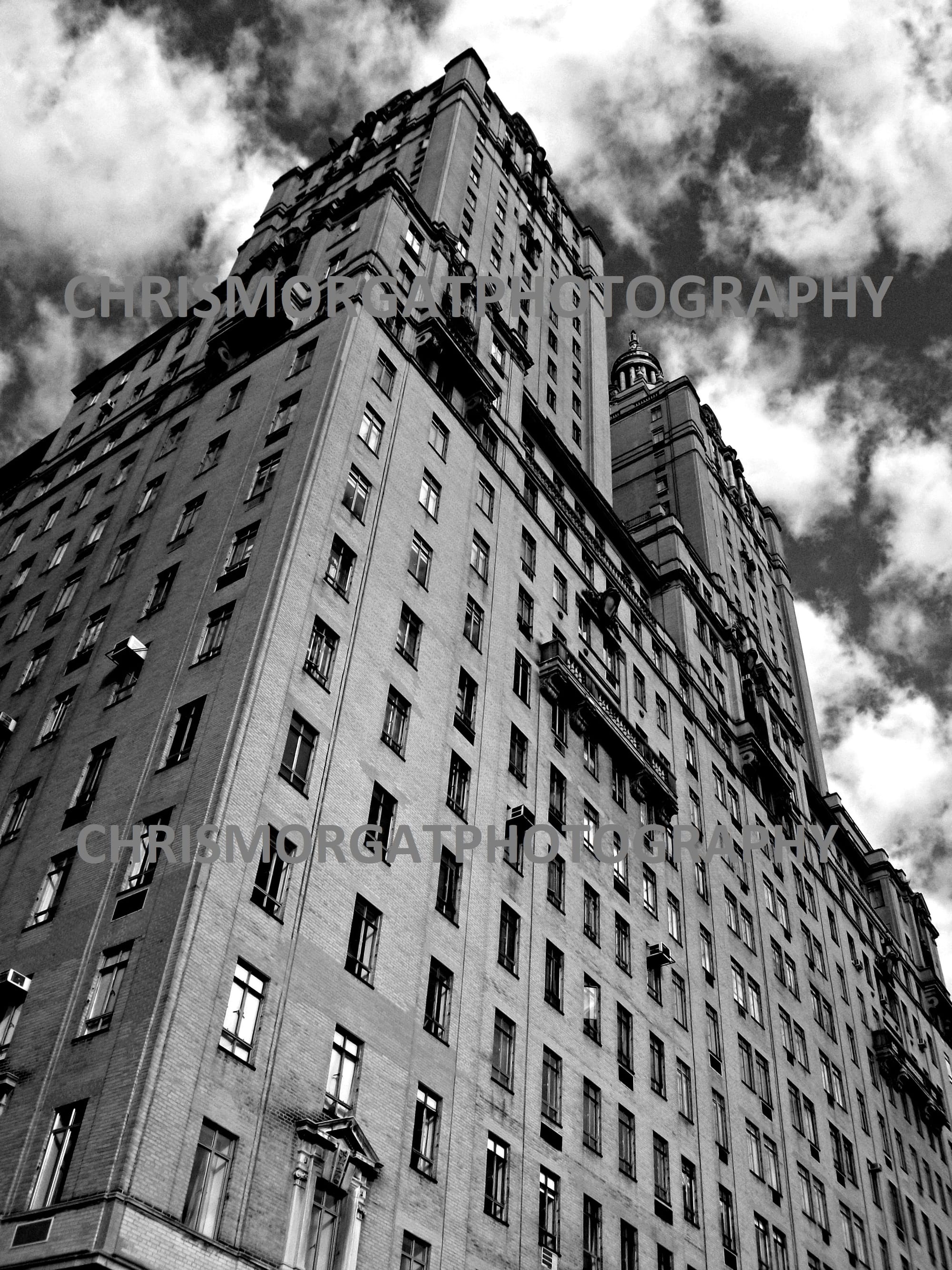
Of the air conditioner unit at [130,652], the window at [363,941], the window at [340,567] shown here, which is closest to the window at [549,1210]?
the window at [363,941]

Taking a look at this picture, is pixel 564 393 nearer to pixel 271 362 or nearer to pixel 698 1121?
pixel 271 362

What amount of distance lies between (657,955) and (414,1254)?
746 inches

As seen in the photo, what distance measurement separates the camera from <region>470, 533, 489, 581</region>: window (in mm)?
47219

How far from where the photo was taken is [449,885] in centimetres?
3725

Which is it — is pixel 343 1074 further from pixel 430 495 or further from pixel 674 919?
pixel 674 919

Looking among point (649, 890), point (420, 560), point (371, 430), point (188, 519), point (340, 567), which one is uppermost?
point (371, 430)

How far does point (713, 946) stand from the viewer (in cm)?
5291

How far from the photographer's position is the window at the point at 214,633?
35562mm

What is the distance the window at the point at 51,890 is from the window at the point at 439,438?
2143cm

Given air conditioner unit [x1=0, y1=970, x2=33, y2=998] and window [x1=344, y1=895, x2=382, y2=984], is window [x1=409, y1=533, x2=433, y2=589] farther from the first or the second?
air conditioner unit [x1=0, y1=970, x2=33, y2=998]

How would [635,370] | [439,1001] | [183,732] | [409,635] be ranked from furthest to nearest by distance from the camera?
[635,370] → [409,635] → [439,1001] → [183,732]

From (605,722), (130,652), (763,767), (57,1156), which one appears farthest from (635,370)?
(57,1156)

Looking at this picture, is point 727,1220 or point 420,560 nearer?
point 420,560

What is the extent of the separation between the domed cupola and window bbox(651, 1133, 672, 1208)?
77.1 m
